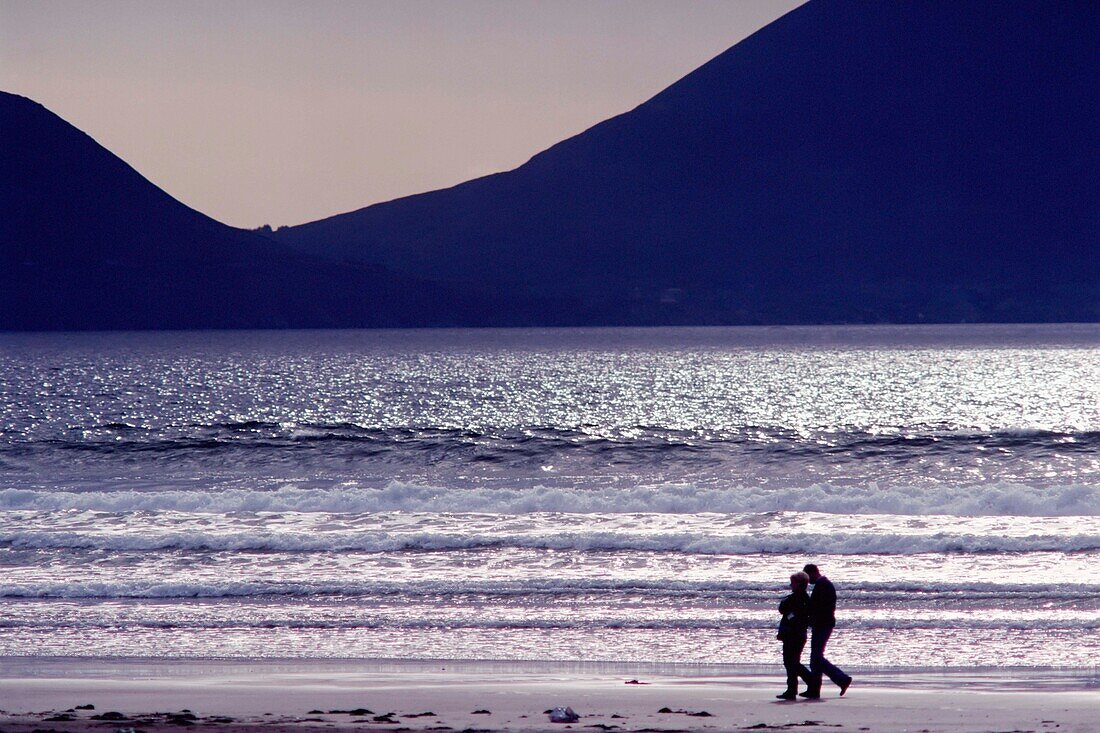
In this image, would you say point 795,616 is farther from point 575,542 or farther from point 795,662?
point 575,542

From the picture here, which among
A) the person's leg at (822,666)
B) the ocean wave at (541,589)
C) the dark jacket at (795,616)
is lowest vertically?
the ocean wave at (541,589)

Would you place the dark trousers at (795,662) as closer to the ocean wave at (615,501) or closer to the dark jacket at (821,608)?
the dark jacket at (821,608)

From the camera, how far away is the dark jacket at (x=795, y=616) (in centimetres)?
1345

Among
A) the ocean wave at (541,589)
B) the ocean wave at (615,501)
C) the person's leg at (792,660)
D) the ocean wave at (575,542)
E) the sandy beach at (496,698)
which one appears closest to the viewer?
the sandy beach at (496,698)

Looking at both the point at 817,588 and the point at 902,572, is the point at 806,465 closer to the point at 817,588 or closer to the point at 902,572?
the point at 902,572

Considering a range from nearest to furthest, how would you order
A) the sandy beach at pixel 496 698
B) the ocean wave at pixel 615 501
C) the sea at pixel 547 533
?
the sandy beach at pixel 496 698 < the sea at pixel 547 533 < the ocean wave at pixel 615 501

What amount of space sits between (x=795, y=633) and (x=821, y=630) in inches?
15.2

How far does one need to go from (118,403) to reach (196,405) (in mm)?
4809

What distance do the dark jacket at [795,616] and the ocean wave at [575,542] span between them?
361 inches

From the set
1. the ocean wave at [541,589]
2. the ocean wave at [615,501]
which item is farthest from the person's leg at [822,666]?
the ocean wave at [615,501]

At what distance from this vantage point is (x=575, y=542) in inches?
934

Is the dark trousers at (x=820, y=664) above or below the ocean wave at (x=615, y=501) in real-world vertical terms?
above

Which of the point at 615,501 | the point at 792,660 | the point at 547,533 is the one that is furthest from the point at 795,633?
the point at 615,501

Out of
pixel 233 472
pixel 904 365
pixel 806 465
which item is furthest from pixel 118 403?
pixel 904 365
